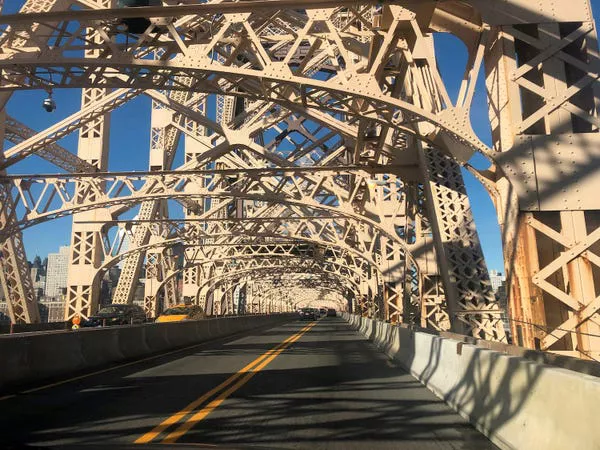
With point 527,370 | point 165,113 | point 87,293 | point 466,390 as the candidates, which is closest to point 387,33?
point 466,390

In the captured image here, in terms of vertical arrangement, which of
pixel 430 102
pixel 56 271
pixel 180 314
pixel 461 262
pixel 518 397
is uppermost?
pixel 56 271

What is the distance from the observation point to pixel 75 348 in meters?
13.8

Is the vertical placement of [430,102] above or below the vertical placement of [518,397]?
above

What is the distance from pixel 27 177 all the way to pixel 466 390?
2178 centimetres

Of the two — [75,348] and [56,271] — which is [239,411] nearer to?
[75,348]

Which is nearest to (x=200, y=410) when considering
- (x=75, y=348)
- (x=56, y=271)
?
(x=75, y=348)

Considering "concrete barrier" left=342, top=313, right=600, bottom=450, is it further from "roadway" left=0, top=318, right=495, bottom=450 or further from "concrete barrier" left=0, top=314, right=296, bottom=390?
"concrete barrier" left=0, top=314, right=296, bottom=390

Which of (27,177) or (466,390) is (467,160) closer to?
(466,390)

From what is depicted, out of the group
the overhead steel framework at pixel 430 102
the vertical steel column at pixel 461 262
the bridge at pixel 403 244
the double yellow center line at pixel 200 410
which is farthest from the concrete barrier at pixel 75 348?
the vertical steel column at pixel 461 262

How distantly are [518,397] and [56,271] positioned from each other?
5941 inches

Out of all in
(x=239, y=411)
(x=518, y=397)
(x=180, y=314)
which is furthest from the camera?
(x=180, y=314)

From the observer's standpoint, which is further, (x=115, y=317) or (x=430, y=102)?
(x=115, y=317)

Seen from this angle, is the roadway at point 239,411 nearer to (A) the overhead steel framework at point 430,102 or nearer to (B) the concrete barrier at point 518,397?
(B) the concrete barrier at point 518,397

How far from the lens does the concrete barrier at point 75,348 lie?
10.9 meters
